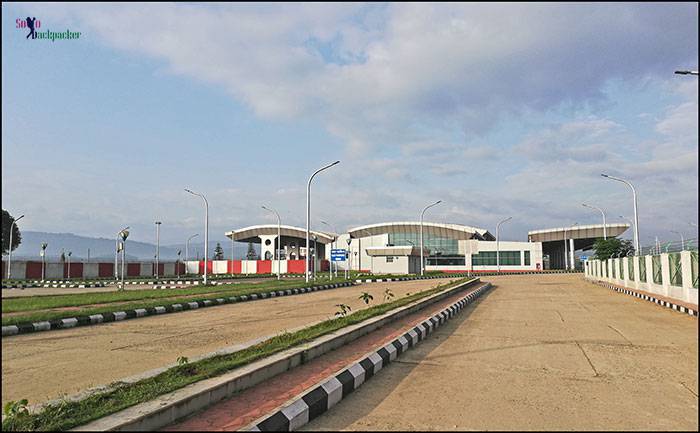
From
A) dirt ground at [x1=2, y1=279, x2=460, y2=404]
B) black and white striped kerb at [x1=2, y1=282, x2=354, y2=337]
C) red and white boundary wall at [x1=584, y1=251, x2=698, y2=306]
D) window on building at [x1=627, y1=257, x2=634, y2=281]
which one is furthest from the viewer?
window on building at [x1=627, y1=257, x2=634, y2=281]

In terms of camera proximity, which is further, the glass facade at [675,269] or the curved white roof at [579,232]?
the curved white roof at [579,232]

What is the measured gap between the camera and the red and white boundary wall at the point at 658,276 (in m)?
14.1

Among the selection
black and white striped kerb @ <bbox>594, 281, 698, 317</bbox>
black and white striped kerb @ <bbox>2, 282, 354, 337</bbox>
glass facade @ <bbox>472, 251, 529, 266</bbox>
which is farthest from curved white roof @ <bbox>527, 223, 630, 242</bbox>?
black and white striped kerb @ <bbox>2, 282, 354, 337</bbox>

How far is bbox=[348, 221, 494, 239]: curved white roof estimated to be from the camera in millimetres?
73938

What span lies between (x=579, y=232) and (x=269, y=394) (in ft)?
245

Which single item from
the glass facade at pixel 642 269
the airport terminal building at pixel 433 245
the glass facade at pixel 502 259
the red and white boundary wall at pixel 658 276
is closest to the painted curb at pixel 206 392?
the red and white boundary wall at pixel 658 276

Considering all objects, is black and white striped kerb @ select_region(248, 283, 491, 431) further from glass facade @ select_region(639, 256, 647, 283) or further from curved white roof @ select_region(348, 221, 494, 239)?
curved white roof @ select_region(348, 221, 494, 239)

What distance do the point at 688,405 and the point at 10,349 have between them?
951cm

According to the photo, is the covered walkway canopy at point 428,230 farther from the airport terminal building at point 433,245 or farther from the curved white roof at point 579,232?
the curved white roof at point 579,232

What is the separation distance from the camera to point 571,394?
5414mm

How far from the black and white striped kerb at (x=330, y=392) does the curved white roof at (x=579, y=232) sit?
6928 centimetres

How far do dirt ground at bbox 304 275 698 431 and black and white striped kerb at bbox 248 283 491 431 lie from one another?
0.32 ft

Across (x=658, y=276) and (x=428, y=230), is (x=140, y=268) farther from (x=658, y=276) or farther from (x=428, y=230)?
(x=658, y=276)

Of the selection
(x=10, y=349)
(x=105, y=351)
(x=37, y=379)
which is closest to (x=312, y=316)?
(x=105, y=351)
